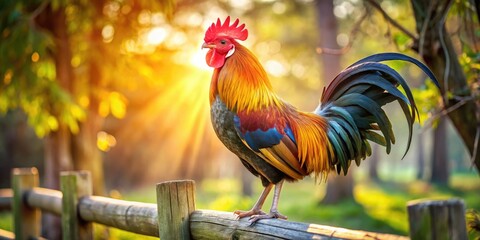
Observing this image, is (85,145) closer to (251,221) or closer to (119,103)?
(119,103)

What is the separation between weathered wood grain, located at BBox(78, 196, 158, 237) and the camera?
3344 mm

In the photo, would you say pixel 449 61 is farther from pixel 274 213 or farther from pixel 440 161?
pixel 440 161

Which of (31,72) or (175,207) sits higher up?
(31,72)

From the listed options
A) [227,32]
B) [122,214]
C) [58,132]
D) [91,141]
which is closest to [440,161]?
[91,141]

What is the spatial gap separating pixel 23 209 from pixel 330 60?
8.09m

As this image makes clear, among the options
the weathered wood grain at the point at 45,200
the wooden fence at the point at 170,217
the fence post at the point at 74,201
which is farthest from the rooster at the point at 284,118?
the weathered wood grain at the point at 45,200

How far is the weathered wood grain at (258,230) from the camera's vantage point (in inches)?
80.4

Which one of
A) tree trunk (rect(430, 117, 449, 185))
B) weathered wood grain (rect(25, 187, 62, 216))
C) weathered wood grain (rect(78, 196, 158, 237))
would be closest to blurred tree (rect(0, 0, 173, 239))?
weathered wood grain (rect(25, 187, 62, 216))

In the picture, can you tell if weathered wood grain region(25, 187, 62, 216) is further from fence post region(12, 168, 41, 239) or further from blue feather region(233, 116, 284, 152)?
blue feather region(233, 116, 284, 152)

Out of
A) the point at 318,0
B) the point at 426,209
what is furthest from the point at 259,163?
the point at 318,0

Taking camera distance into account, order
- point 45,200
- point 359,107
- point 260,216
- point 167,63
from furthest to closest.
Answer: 1. point 167,63
2. point 45,200
3. point 359,107
4. point 260,216

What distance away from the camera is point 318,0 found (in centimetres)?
1181

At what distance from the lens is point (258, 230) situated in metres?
2.54

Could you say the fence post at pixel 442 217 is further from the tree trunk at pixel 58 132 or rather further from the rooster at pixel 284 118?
the tree trunk at pixel 58 132
